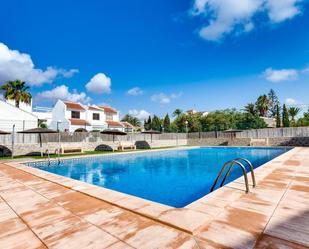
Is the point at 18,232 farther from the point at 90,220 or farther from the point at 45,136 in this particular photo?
the point at 45,136

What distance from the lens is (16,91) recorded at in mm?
26969

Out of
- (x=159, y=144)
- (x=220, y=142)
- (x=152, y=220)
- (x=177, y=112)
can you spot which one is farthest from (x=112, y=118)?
(x=152, y=220)

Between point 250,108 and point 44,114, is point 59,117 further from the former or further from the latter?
point 250,108

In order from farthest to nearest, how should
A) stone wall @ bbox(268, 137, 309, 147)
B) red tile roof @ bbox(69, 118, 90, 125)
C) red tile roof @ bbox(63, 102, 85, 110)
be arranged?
1. red tile roof @ bbox(63, 102, 85, 110)
2. red tile roof @ bbox(69, 118, 90, 125)
3. stone wall @ bbox(268, 137, 309, 147)

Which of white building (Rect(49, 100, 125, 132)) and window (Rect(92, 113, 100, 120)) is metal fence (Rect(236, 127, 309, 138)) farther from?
window (Rect(92, 113, 100, 120))

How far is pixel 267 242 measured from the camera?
232 centimetres

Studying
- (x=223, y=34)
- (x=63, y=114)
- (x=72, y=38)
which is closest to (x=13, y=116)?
(x=63, y=114)

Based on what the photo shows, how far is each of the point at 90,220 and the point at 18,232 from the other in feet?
3.19

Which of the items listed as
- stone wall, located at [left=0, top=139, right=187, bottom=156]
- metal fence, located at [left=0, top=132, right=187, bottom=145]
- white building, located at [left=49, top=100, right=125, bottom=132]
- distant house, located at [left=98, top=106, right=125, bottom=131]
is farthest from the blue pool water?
distant house, located at [left=98, top=106, right=125, bottom=131]

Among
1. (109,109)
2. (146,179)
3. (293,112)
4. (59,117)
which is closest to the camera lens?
(146,179)

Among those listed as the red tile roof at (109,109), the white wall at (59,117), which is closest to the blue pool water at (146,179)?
the white wall at (59,117)

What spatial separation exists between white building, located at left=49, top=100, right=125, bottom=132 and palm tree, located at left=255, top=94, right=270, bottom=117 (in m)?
35.9

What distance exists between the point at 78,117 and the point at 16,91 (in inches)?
354

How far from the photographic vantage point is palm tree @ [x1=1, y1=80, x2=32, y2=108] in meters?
26.6
